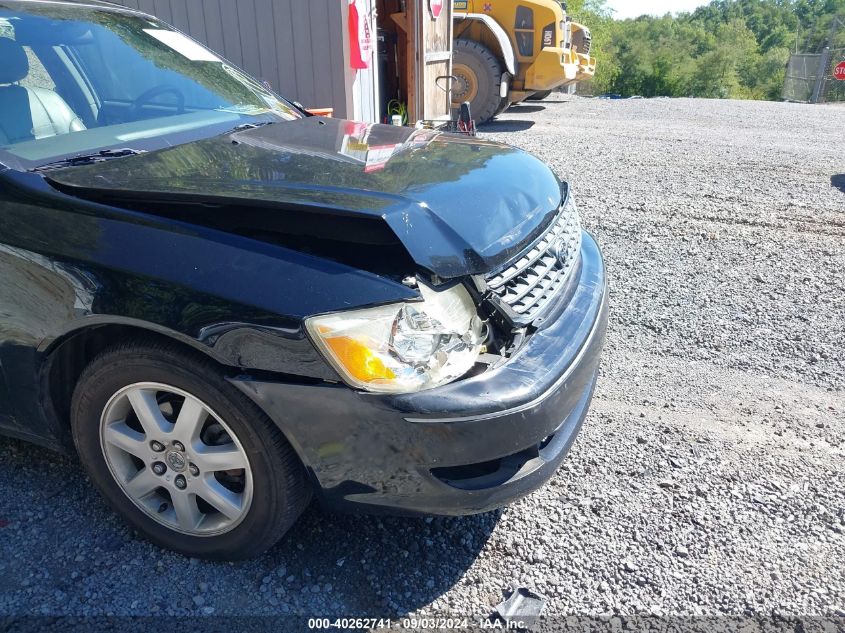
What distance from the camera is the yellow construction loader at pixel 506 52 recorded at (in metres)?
11.0

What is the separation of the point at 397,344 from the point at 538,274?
0.74 metres

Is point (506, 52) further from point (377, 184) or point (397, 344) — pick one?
point (397, 344)

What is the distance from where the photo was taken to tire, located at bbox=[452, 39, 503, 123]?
36.0 feet

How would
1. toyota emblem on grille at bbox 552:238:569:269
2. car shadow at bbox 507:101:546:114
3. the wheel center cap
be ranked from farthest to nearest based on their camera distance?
car shadow at bbox 507:101:546:114, toyota emblem on grille at bbox 552:238:569:269, the wheel center cap

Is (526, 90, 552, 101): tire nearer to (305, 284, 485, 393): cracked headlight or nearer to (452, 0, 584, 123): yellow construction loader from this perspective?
(452, 0, 584, 123): yellow construction loader

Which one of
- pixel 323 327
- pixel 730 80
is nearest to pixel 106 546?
pixel 323 327

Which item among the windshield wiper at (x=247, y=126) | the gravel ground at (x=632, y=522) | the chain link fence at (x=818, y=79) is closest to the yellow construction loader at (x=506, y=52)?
the gravel ground at (x=632, y=522)

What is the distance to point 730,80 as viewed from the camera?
40.9m

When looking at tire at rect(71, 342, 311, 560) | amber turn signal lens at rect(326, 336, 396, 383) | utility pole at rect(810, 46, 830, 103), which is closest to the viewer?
amber turn signal lens at rect(326, 336, 396, 383)

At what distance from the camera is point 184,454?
2.05 m

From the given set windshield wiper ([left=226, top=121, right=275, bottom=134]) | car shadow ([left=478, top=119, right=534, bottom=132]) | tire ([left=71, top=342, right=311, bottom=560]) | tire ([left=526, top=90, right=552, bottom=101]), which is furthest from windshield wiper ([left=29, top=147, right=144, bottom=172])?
tire ([left=526, top=90, right=552, bottom=101])

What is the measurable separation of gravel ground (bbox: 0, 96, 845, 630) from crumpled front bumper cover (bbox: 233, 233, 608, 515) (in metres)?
0.41

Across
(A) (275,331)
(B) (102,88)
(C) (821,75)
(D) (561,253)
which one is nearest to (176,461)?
(A) (275,331)

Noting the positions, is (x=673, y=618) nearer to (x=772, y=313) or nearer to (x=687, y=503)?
(x=687, y=503)
